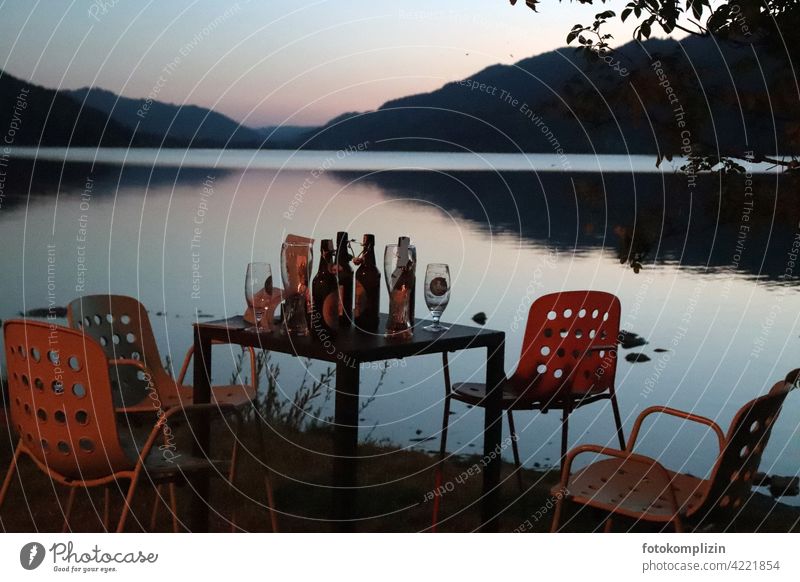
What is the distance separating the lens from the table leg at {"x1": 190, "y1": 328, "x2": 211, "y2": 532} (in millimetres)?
3807

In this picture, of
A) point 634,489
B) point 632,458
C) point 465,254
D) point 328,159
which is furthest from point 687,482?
point 328,159

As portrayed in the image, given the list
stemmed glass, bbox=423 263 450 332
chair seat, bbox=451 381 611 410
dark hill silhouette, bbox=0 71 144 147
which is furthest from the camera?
dark hill silhouette, bbox=0 71 144 147

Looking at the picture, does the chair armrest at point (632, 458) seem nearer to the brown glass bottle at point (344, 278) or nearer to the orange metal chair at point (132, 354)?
the brown glass bottle at point (344, 278)

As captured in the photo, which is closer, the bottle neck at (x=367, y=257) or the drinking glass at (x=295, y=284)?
the drinking glass at (x=295, y=284)

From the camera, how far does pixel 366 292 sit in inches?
149

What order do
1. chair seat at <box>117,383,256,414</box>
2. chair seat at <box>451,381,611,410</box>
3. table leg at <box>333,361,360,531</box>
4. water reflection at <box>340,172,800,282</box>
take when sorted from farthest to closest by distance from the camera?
1. water reflection at <box>340,172,800,282</box>
2. chair seat at <box>451,381,611,410</box>
3. chair seat at <box>117,383,256,414</box>
4. table leg at <box>333,361,360,531</box>

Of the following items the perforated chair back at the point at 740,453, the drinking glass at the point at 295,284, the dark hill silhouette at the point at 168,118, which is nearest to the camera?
the perforated chair back at the point at 740,453

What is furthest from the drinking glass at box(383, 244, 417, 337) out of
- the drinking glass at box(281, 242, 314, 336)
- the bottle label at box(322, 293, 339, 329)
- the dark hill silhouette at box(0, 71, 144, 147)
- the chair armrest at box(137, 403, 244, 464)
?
the dark hill silhouette at box(0, 71, 144, 147)

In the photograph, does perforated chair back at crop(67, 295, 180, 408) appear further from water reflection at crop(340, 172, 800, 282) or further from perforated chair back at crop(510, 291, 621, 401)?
water reflection at crop(340, 172, 800, 282)

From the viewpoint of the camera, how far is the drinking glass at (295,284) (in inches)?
144

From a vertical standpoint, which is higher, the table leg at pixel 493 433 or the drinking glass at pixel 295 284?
the drinking glass at pixel 295 284

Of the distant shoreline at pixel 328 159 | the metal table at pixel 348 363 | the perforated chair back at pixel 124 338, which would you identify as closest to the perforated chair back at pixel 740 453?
the metal table at pixel 348 363

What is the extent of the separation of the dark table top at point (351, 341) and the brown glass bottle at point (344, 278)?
0.06m

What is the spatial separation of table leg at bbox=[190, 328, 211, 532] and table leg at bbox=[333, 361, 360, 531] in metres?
0.65
